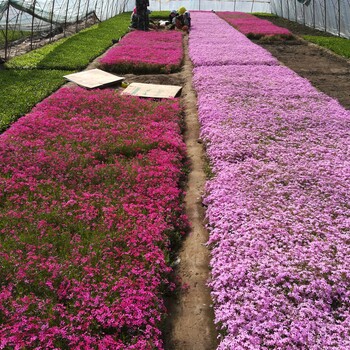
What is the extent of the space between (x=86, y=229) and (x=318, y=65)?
1817 centimetres

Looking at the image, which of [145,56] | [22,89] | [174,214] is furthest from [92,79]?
[174,214]

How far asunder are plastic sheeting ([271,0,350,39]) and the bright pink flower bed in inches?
1087

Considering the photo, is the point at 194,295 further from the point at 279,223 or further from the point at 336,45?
the point at 336,45

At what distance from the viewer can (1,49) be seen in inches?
816

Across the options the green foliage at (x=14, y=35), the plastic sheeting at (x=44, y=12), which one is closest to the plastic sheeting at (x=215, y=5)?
the plastic sheeting at (x=44, y=12)

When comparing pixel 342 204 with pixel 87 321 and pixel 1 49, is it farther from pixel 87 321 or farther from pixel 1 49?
pixel 1 49

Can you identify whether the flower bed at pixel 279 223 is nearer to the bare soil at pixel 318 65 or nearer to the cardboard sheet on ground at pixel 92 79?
the bare soil at pixel 318 65

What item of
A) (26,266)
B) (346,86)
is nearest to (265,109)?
(346,86)

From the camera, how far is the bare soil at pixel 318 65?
15398mm

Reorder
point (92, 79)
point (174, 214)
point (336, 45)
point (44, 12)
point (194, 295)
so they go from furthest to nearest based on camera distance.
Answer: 1. point (44, 12)
2. point (336, 45)
3. point (92, 79)
4. point (174, 214)
5. point (194, 295)

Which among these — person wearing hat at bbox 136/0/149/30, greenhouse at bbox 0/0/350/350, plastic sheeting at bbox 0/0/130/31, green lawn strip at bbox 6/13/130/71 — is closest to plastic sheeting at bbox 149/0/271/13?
plastic sheeting at bbox 0/0/130/31

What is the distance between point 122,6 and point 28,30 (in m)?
26.5

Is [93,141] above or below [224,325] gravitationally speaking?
above

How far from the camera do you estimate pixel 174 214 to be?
6.83 meters
